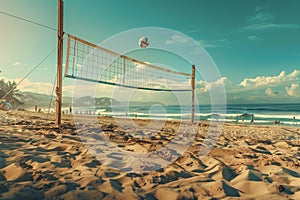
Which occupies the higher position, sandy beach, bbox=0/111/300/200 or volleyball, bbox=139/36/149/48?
volleyball, bbox=139/36/149/48

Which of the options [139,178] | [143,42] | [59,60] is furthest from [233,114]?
[139,178]

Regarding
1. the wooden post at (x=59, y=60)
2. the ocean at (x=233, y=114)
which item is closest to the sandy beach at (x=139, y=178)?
the wooden post at (x=59, y=60)

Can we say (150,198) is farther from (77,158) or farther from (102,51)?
(102,51)

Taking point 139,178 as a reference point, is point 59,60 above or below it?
above

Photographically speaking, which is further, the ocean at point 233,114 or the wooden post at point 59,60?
the ocean at point 233,114

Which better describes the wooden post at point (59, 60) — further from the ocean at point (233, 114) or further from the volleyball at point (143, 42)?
the ocean at point (233, 114)

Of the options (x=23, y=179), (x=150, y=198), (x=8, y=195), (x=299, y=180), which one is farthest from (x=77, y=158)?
(x=299, y=180)

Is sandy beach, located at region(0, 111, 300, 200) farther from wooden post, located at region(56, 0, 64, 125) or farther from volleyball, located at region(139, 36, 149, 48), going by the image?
volleyball, located at region(139, 36, 149, 48)

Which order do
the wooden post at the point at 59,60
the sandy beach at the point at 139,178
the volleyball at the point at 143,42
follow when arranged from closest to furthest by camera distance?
the sandy beach at the point at 139,178
the wooden post at the point at 59,60
the volleyball at the point at 143,42

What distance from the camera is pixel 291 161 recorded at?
2887 millimetres

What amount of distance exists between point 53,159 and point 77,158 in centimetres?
30

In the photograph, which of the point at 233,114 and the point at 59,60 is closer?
the point at 59,60

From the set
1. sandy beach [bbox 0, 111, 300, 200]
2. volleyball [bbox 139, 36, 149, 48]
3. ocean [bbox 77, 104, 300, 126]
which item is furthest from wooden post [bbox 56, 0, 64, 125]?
ocean [bbox 77, 104, 300, 126]

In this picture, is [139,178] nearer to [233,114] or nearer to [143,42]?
[143,42]
